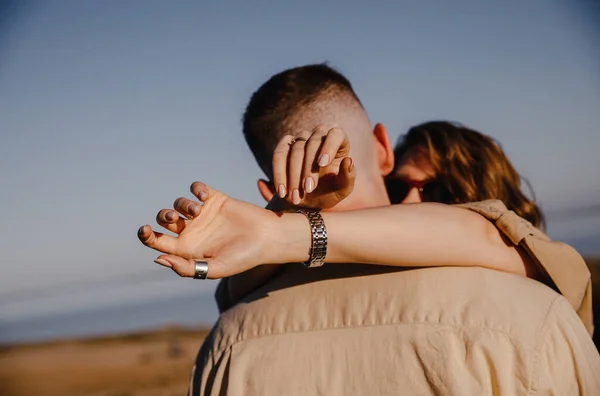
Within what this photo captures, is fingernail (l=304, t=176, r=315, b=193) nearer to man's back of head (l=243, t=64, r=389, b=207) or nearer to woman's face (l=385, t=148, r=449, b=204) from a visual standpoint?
man's back of head (l=243, t=64, r=389, b=207)

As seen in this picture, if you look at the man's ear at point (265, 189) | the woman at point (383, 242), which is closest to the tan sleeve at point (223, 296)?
the woman at point (383, 242)

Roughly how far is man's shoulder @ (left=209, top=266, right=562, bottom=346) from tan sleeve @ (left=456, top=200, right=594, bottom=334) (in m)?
0.12

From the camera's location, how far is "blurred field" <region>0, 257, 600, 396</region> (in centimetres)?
1029

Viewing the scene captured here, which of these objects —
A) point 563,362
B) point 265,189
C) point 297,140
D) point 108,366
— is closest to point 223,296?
point 265,189

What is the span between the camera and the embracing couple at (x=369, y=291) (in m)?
1.74

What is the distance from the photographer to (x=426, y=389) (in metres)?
1.84

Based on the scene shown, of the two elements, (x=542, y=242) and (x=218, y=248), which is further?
(x=542, y=242)

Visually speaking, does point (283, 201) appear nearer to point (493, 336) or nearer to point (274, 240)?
point (274, 240)

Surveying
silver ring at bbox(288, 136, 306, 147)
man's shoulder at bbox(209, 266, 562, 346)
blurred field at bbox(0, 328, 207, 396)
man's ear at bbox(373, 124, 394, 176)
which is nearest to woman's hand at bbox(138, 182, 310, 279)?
silver ring at bbox(288, 136, 306, 147)

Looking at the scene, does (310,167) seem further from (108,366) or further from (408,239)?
(108,366)

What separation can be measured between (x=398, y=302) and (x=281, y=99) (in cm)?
105

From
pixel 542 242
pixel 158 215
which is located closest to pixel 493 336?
pixel 542 242

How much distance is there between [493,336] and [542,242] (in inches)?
17.8

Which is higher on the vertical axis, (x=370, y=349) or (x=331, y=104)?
(x=331, y=104)
